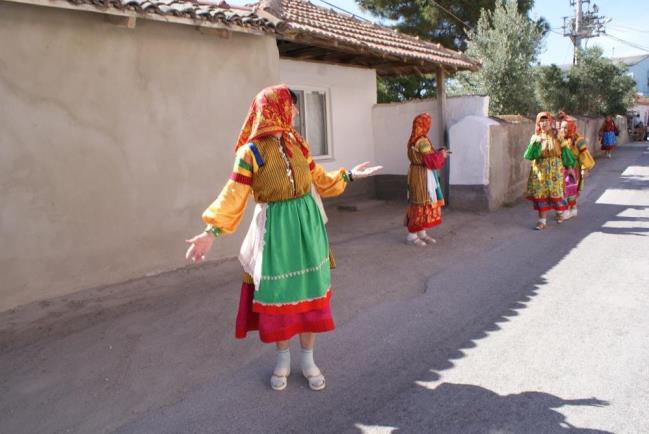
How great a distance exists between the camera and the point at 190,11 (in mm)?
5328

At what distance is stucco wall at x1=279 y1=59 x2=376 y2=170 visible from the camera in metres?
9.59

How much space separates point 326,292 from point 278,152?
36.4 inches

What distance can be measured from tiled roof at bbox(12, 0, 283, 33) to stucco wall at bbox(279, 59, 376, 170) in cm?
301

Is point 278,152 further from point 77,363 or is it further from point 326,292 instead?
point 77,363

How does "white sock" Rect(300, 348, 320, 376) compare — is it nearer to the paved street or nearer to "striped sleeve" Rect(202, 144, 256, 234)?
the paved street

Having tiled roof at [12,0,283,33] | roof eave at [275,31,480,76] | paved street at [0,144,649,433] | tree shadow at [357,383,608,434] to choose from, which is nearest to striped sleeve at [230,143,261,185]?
paved street at [0,144,649,433]

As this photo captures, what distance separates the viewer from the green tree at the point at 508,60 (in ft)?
50.1

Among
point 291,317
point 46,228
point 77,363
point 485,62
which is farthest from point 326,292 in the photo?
point 485,62

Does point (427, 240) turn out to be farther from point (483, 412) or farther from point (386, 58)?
point (483, 412)

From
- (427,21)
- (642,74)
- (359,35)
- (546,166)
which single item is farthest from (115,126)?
(642,74)

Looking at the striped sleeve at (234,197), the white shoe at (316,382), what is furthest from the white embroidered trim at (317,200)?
the white shoe at (316,382)

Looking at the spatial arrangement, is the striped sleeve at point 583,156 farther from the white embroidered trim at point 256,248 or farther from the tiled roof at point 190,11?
the white embroidered trim at point 256,248

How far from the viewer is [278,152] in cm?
311

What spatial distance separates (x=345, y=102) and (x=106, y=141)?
6.11 m
